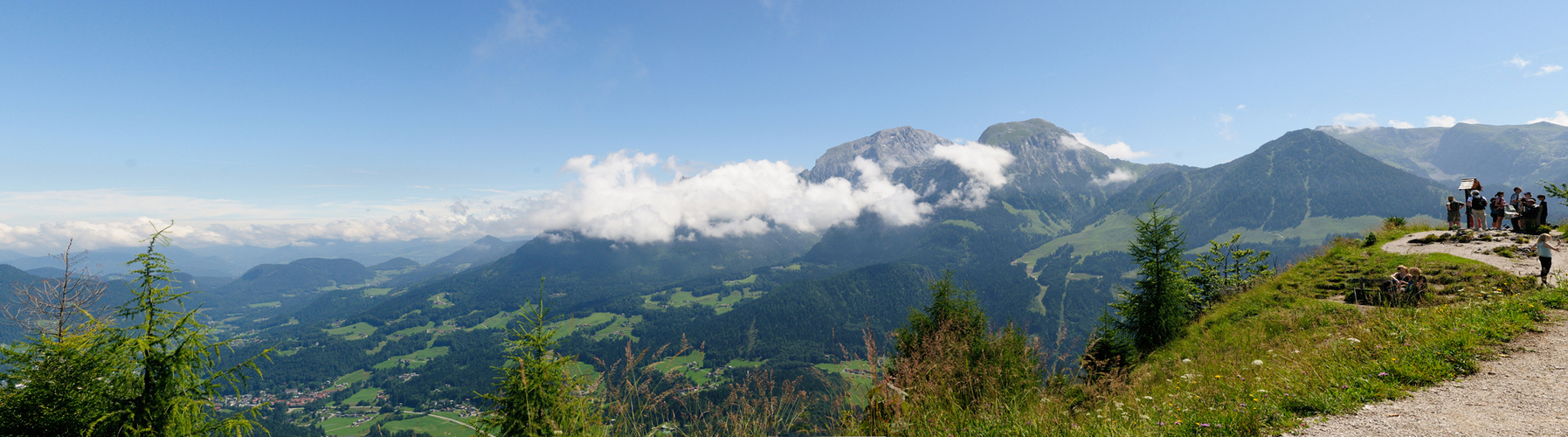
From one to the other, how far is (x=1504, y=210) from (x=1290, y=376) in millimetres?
24143

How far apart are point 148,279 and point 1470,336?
1942 centimetres

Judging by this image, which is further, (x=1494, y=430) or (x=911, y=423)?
(x=911, y=423)

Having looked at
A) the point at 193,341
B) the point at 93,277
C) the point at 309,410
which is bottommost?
the point at 309,410

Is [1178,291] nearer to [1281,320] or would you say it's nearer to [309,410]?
[1281,320]

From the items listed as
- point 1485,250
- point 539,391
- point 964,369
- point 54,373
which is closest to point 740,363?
point 1485,250

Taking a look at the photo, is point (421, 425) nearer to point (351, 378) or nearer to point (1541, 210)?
→ point (351, 378)

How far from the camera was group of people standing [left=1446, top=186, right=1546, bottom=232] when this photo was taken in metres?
18.2

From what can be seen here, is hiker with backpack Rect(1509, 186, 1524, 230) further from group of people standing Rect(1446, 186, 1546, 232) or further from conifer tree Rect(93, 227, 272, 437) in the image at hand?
conifer tree Rect(93, 227, 272, 437)

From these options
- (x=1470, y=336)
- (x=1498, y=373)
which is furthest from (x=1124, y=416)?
(x=1470, y=336)

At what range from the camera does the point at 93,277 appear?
9.25m

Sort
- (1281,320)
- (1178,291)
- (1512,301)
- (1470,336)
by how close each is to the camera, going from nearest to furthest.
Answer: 1. (1470,336)
2. (1512,301)
3. (1281,320)
4. (1178,291)

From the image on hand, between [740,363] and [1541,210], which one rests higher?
[1541,210]

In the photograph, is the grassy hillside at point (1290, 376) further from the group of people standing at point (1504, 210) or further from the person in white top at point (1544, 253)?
the group of people standing at point (1504, 210)

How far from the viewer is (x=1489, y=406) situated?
5.75m
